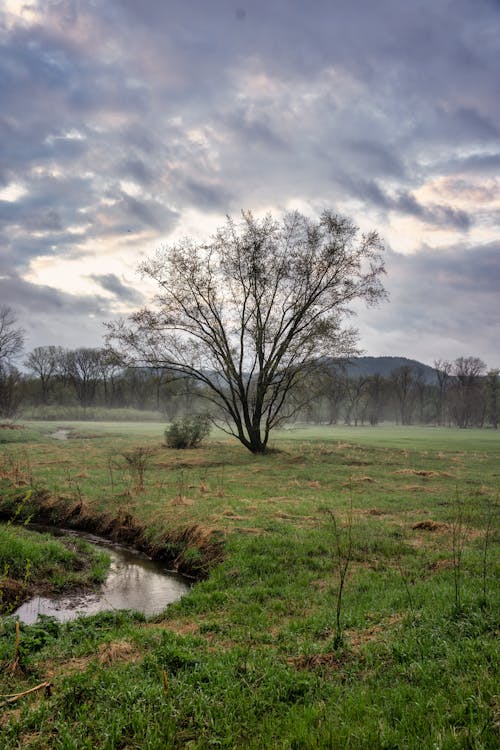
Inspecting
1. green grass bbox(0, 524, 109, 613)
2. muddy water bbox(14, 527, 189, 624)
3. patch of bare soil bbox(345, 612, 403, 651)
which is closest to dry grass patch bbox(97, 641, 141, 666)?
muddy water bbox(14, 527, 189, 624)

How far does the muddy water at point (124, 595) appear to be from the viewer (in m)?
8.45

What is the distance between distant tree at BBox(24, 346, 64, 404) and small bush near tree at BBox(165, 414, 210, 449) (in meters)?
76.9

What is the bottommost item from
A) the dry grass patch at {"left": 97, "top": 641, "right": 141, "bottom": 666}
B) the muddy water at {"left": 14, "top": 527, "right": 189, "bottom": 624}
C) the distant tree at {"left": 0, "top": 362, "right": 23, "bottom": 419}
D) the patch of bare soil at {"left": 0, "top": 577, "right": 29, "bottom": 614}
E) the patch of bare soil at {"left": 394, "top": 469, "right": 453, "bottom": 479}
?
the muddy water at {"left": 14, "top": 527, "right": 189, "bottom": 624}

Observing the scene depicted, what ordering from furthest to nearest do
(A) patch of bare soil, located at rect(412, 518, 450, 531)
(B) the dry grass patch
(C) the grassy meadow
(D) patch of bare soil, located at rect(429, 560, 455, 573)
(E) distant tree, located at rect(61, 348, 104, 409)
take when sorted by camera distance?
(E) distant tree, located at rect(61, 348, 104, 409), (A) patch of bare soil, located at rect(412, 518, 450, 531), (D) patch of bare soil, located at rect(429, 560, 455, 573), (B) the dry grass patch, (C) the grassy meadow

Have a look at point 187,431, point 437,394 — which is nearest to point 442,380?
point 437,394

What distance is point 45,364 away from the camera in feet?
343

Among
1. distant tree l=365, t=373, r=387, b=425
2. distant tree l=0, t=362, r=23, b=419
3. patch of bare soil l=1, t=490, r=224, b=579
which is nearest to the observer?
patch of bare soil l=1, t=490, r=224, b=579

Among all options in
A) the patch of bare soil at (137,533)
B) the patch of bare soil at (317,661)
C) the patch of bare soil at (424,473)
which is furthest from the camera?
the patch of bare soil at (424,473)

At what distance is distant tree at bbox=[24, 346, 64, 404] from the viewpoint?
10156cm

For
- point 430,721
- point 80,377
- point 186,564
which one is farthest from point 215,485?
point 80,377

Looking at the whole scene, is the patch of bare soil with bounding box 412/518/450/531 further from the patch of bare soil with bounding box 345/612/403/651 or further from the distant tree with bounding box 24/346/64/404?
the distant tree with bounding box 24/346/64/404

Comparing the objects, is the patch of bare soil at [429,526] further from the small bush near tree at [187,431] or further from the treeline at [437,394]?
the treeline at [437,394]

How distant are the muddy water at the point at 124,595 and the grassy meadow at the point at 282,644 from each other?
0.62 meters

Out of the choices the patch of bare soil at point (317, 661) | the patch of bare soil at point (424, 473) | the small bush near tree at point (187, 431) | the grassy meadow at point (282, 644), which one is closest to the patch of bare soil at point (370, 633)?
the grassy meadow at point (282, 644)
